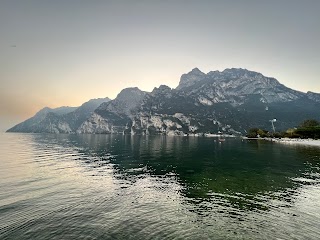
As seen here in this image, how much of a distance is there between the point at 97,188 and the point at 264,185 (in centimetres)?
3753

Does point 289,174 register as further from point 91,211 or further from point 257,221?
point 91,211

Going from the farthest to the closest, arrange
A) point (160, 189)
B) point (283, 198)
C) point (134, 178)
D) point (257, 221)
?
point (134, 178) → point (160, 189) → point (283, 198) → point (257, 221)

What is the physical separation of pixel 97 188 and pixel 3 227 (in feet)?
74.5

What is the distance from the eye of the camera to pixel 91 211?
118 feet

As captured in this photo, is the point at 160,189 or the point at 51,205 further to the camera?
the point at 160,189

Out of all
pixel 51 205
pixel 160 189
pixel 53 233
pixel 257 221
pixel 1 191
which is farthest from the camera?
pixel 160 189

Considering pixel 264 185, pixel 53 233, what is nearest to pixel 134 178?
pixel 264 185

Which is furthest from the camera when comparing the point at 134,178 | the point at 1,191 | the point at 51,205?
the point at 134,178

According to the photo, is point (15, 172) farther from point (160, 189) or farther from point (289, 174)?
point (289, 174)

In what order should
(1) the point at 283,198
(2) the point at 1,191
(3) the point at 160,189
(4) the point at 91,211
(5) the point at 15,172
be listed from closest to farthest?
1. (4) the point at 91,211
2. (1) the point at 283,198
3. (2) the point at 1,191
4. (3) the point at 160,189
5. (5) the point at 15,172

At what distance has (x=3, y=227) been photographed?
29.6 m

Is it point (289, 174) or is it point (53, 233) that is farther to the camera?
point (289, 174)

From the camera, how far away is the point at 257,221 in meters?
32.2

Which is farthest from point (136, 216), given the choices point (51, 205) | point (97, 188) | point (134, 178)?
point (134, 178)
